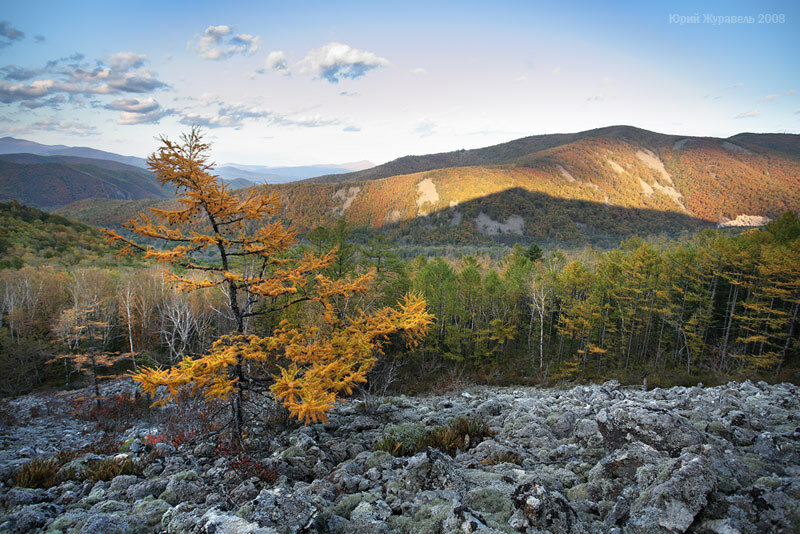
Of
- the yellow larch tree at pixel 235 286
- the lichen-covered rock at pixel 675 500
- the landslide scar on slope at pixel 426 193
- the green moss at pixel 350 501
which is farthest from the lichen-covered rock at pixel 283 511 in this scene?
the landslide scar on slope at pixel 426 193

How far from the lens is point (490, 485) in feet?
16.7

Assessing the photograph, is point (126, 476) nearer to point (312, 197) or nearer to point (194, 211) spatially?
point (194, 211)

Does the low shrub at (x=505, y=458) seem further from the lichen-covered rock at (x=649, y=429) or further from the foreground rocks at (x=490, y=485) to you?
the lichen-covered rock at (x=649, y=429)

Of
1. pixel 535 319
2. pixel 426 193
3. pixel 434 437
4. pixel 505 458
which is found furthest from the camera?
pixel 426 193

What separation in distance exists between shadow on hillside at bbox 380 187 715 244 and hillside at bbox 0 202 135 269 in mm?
103890

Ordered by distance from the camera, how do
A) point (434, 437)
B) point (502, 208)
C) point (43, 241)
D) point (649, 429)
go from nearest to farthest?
point (649, 429) < point (434, 437) < point (43, 241) < point (502, 208)

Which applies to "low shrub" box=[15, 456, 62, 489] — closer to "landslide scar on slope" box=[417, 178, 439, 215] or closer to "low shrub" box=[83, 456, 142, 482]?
"low shrub" box=[83, 456, 142, 482]

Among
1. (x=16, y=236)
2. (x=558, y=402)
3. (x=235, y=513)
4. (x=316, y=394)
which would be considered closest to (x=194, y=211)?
(x=316, y=394)

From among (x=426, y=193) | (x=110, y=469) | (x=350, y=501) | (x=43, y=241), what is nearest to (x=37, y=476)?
(x=110, y=469)

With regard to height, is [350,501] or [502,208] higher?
[502,208]

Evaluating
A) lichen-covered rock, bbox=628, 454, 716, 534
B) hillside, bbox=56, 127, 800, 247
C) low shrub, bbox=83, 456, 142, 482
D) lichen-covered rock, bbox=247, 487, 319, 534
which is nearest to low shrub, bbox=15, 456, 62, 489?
low shrub, bbox=83, 456, 142, 482

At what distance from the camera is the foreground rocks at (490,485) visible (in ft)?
12.2

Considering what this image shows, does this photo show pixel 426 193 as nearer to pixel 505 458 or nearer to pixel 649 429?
pixel 505 458

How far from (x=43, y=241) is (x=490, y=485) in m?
102
